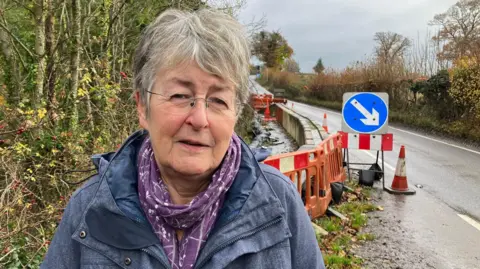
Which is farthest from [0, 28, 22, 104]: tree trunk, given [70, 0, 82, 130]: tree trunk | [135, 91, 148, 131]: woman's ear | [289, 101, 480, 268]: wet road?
[289, 101, 480, 268]: wet road

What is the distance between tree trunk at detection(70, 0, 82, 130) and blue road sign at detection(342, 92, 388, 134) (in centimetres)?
472

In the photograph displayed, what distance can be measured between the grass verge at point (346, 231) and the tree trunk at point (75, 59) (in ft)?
12.0

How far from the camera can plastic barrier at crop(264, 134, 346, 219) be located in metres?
5.06

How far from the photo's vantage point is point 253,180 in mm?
1580

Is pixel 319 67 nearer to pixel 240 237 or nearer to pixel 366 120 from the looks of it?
pixel 366 120

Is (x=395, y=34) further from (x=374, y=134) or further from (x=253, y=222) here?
(x=253, y=222)

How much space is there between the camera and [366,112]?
25.4 feet

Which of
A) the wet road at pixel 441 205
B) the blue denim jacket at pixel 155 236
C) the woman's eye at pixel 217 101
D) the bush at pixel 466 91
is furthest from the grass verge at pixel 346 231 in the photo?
the bush at pixel 466 91

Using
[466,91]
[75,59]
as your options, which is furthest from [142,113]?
[466,91]

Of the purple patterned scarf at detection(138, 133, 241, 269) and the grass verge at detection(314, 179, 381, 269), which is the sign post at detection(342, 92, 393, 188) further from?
the purple patterned scarf at detection(138, 133, 241, 269)

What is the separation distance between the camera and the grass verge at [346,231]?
425 centimetres

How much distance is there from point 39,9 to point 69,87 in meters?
1.19

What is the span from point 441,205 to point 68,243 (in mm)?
6690

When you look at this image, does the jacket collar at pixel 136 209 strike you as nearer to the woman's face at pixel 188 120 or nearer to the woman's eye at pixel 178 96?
the woman's face at pixel 188 120
